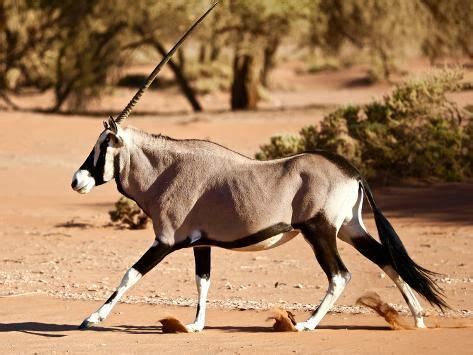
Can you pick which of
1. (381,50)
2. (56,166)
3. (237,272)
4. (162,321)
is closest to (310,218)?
(162,321)

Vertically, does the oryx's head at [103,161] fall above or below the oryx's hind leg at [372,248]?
above

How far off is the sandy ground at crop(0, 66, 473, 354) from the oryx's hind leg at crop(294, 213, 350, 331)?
0.49ft

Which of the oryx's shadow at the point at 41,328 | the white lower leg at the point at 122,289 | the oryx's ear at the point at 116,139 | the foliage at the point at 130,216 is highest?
the oryx's ear at the point at 116,139

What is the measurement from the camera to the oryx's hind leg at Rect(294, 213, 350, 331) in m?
8.16

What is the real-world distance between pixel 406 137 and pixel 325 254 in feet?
34.6

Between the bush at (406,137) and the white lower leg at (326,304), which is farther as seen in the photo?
the bush at (406,137)

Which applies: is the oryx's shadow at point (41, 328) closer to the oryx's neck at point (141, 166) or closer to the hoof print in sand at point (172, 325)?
the hoof print in sand at point (172, 325)

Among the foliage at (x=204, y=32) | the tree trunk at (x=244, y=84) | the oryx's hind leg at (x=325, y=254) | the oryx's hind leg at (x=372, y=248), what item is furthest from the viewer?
the tree trunk at (x=244, y=84)

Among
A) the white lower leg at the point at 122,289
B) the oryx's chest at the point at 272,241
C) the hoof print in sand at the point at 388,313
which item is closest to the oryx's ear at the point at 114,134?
the white lower leg at the point at 122,289

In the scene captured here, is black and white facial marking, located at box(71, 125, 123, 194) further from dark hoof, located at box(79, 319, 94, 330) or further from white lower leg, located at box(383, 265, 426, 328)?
white lower leg, located at box(383, 265, 426, 328)

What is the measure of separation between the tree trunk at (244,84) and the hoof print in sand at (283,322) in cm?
2391

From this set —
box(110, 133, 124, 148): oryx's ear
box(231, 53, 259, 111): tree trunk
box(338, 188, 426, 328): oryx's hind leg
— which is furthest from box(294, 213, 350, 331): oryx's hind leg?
box(231, 53, 259, 111): tree trunk

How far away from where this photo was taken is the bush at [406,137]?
18156mm

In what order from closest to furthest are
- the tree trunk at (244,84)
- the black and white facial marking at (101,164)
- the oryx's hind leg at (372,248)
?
the oryx's hind leg at (372,248)
the black and white facial marking at (101,164)
the tree trunk at (244,84)
